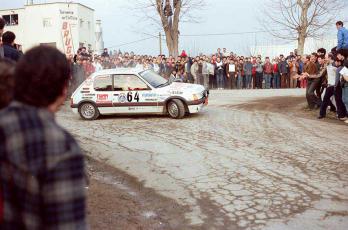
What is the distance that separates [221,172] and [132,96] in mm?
6554

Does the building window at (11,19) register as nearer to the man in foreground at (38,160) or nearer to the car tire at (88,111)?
the car tire at (88,111)

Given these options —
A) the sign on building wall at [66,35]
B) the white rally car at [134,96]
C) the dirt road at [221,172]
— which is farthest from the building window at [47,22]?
the dirt road at [221,172]

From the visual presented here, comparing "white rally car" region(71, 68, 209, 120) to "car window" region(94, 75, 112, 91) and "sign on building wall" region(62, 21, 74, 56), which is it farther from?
"sign on building wall" region(62, 21, 74, 56)

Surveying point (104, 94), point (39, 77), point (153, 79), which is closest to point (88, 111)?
point (104, 94)

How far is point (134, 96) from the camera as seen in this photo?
13414 mm

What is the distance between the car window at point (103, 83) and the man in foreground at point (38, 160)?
38.2ft

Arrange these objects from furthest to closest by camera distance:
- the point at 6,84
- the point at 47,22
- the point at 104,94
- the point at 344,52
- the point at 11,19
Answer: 1. the point at 11,19
2. the point at 47,22
3. the point at 104,94
4. the point at 344,52
5. the point at 6,84

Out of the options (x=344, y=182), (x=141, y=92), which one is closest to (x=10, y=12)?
(x=141, y=92)

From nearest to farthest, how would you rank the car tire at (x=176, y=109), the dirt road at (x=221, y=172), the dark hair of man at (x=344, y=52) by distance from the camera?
the dirt road at (x=221, y=172) < the dark hair of man at (x=344, y=52) < the car tire at (x=176, y=109)

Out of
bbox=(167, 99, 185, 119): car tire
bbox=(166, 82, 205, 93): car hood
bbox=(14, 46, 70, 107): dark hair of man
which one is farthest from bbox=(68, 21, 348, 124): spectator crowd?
bbox=(14, 46, 70, 107): dark hair of man

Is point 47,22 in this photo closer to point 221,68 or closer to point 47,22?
point 47,22

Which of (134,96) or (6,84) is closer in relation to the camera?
(6,84)

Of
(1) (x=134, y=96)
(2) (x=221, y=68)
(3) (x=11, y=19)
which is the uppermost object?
(3) (x=11, y=19)

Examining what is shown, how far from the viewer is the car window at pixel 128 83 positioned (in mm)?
13406
